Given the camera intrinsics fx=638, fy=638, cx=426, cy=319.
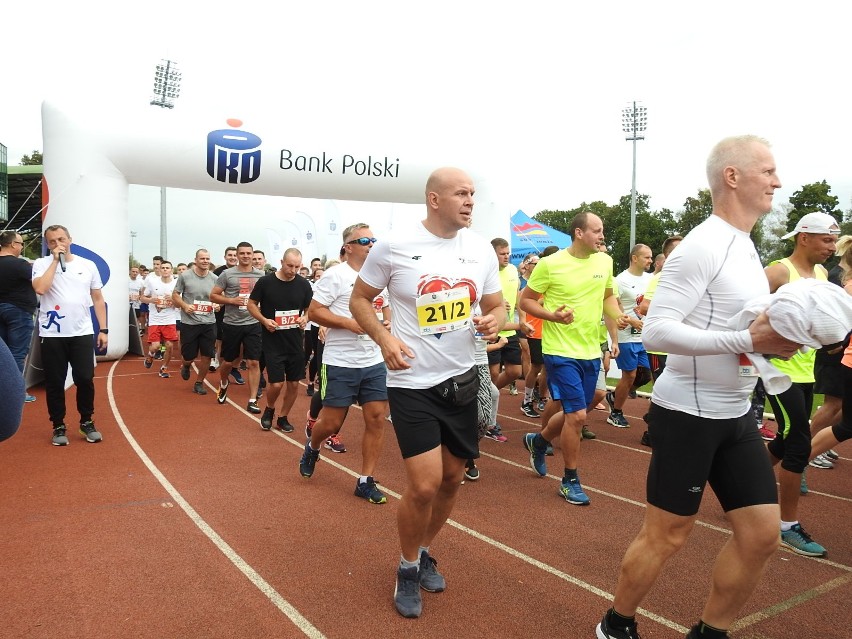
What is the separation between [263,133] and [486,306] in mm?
9740

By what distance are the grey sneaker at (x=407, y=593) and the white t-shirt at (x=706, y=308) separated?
1573mm

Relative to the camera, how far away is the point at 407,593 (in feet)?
10.5

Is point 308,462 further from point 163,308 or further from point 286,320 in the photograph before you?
point 163,308

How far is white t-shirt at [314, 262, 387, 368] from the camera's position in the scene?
17.5ft

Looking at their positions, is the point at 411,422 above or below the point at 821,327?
below

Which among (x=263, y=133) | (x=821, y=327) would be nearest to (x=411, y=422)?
(x=821, y=327)

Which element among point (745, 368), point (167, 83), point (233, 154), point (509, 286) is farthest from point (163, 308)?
point (167, 83)

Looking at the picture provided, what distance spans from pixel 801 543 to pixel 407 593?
257cm

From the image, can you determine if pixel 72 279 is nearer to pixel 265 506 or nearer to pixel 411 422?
pixel 265 506

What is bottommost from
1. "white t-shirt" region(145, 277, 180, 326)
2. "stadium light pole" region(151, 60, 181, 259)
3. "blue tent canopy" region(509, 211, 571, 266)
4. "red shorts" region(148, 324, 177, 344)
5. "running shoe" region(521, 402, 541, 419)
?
"running shoe" region(521, 402, 541, 419)

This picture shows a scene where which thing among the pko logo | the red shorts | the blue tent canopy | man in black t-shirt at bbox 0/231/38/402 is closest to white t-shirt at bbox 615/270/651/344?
man in black t-shirt at bbox 0/231/38/402

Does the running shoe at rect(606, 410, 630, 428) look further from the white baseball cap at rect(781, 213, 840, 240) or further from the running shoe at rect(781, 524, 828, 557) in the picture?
the white baseball cap at rect(781, 213, 840, 240)

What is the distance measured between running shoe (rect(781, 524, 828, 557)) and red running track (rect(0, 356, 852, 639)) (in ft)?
0.25

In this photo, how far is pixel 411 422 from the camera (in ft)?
10.1
